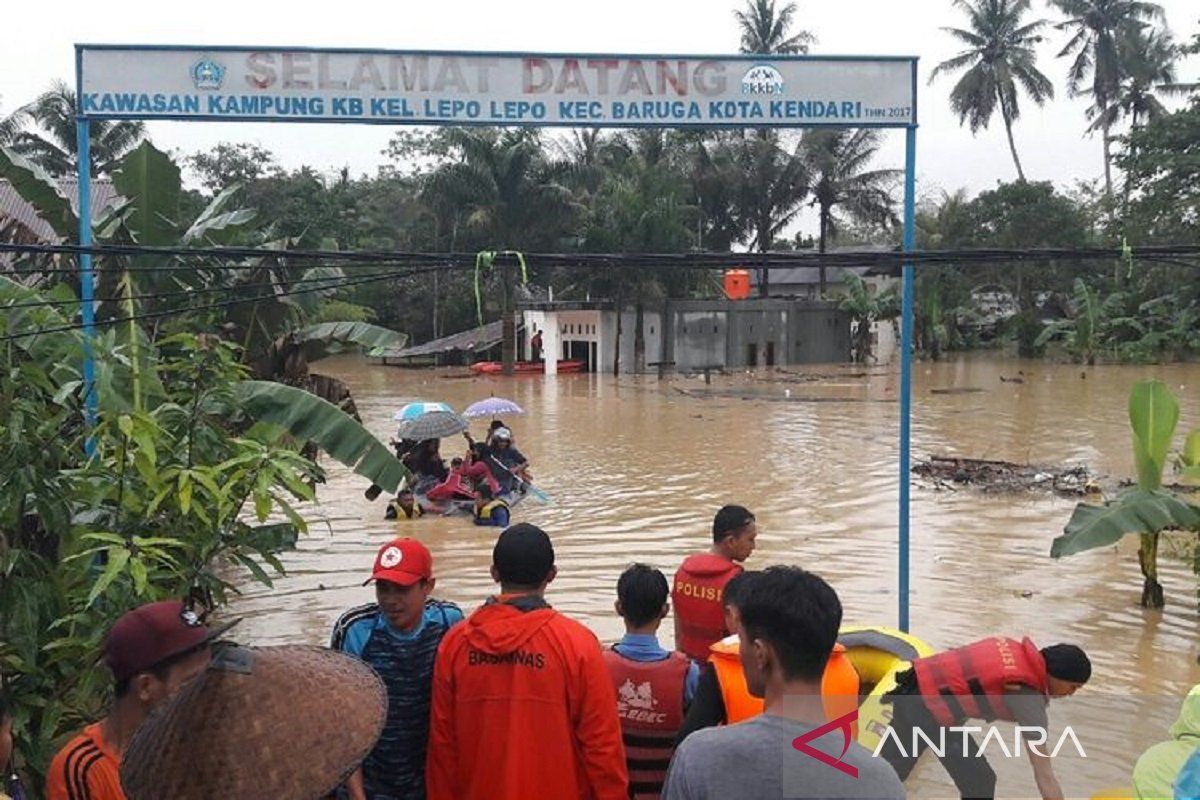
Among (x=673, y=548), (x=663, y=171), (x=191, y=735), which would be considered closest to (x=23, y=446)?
(x=191, y=735)

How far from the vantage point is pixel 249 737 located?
2.28m

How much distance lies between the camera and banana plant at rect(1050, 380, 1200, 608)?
7980 millimetres

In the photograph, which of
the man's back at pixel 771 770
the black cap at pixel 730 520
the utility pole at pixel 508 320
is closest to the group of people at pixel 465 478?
the black cap at pixel 730 520

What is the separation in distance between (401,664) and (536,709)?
0.59 metres

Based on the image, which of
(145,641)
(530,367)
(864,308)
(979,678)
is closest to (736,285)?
(979,678)

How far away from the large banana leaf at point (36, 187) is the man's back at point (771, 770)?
7.06 m

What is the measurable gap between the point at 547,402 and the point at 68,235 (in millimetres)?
21460

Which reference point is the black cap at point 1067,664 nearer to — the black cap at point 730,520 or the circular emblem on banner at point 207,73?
the black cap at point 730,520

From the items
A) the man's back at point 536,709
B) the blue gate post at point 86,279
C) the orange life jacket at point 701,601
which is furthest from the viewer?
the blue gate post at point 86,279

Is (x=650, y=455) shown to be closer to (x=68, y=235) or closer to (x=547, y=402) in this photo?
(x=547, y=402)

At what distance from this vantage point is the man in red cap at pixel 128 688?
8.86 feet

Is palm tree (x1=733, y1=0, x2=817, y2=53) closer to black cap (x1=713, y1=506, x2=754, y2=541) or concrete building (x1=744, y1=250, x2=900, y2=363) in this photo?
concrete building (x1=744, y1=250, x2=900, y2=363)

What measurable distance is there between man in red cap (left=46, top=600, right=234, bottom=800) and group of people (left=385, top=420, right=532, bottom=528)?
10.2m

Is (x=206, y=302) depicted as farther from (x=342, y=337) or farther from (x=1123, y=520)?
(x=1123, y=520)
